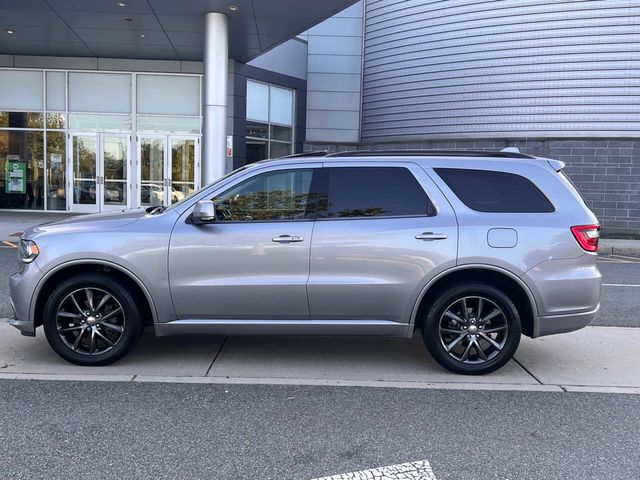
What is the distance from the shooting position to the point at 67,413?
13.3 feet

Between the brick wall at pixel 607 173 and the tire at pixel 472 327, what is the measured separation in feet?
43.3

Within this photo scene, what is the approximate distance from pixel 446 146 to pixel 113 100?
1103 cm

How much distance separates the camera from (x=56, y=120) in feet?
62.2

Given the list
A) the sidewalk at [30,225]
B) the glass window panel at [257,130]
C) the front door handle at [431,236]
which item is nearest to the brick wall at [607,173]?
the sidewalk at [30,225]

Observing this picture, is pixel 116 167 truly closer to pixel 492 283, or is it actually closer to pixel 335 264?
pixel 335 264

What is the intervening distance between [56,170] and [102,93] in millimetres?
3013

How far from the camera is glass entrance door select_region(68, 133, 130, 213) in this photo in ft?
62.2

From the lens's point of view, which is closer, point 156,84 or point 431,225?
point 431,225

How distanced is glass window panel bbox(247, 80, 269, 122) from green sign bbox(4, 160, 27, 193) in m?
7.79

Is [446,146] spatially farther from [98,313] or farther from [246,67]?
[98,313]

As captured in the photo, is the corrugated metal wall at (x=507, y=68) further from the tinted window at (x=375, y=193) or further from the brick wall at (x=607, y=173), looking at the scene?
the tinted window at (x=375, y=193)

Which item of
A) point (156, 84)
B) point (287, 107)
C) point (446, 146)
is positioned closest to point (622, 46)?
point (446, 146)

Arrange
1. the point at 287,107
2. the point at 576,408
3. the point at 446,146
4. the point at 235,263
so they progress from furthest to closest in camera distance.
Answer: the point at 287,107 < the point at 446,146 < the point at 235,263 < the point at 576,408

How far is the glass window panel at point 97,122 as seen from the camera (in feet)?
62.1
